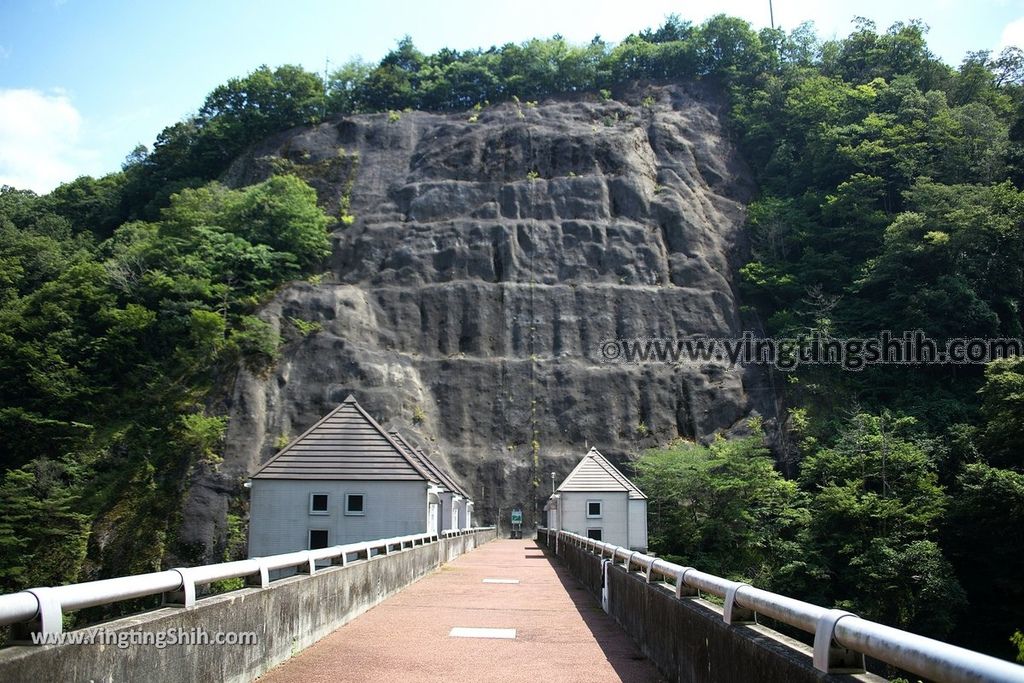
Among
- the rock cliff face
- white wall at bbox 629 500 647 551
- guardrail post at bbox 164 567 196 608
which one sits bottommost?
white wall at bbox 629 500 647 551

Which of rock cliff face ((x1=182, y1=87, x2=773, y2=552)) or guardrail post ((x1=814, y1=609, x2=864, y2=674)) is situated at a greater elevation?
rock cliff face ((x1=182, y1=87, x2=773, y2=552))

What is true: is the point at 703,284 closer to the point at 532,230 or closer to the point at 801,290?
the point at 801,290

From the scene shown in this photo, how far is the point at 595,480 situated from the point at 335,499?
1692 cm

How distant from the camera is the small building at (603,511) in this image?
147 feet

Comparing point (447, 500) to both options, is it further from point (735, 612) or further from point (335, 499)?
point (735, 612)

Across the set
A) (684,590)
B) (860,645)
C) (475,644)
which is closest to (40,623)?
(860,645)

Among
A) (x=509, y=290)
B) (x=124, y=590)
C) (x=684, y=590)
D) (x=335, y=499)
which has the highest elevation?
(x=509, y=290)

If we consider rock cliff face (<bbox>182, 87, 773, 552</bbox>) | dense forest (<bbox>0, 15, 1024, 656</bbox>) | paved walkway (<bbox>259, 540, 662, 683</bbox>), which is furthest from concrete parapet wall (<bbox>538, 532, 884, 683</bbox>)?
rock cliff face (<bbox>182, 87, 773, 552</bbox>)

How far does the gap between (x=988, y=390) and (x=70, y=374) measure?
170 feet

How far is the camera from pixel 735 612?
638cm

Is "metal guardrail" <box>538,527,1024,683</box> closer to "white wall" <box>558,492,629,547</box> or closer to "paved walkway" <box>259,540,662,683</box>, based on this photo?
"paved walkway" <box>259,540,662,683</box>

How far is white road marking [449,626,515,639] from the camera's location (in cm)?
1109

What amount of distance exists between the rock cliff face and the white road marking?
38913mm

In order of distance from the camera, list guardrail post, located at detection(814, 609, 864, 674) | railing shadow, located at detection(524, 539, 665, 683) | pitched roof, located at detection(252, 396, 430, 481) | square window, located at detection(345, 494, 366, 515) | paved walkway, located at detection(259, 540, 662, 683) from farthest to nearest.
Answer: pitched roof, located at detection(252, 396, 430, 481) < square window, located at detection(345, 494, 366, 515) < railing shadow, located at detection(524, 539, 665, 683) < paved walkway, located at detection(259, 540, 662, 683) < guardrail post, located at detection(814, 609, 864, 674)
